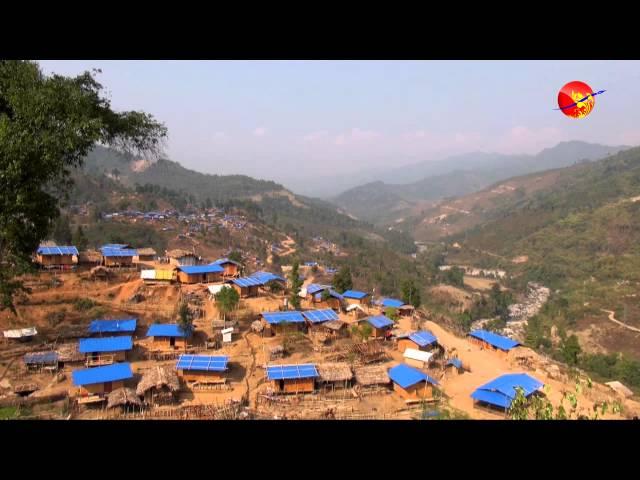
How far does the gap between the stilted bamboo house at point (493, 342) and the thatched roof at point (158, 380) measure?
1997 centimetres

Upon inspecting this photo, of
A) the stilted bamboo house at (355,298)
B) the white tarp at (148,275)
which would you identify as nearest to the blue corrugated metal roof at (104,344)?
the white tarp at (148,275)

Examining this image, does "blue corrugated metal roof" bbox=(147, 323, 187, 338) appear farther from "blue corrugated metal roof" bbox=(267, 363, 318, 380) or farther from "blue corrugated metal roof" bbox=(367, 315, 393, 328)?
"blue corrugated metal roof" bbox=(367, 315, 393, 328)

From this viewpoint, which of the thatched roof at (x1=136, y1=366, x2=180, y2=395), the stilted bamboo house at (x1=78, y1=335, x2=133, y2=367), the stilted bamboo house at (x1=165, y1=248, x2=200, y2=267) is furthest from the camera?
the stilted bamboo house at (x1=165, y1=248, x2=200, y2=267)

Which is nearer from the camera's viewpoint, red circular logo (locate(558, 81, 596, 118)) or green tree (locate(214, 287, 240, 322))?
red circular logo (locate(558, 81, 596, 118))

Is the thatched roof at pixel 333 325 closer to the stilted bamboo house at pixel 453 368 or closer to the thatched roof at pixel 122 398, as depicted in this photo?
the stilted bamboo house at pixel 453 368

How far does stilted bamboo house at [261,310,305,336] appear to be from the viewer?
21297 mm

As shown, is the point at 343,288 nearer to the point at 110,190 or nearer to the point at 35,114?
the point at 35,114

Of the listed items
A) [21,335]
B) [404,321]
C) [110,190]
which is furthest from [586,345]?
[110,190]

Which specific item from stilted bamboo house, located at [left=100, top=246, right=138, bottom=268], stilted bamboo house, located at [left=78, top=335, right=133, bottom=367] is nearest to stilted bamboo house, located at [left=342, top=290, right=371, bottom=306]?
stilted bamboo house, located at [left=100, top=246, right=138, bottom=268]

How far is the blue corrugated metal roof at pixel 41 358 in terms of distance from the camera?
15.5m

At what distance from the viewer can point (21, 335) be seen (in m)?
17.1

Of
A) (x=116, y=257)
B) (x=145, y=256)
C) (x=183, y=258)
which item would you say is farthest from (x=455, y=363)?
(x=145, y=256)

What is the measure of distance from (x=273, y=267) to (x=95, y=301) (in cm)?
3728

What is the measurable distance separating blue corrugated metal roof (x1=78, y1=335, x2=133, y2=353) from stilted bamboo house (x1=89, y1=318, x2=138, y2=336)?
0.98 m
